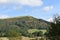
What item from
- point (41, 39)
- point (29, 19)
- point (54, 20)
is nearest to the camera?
point (41, 39)

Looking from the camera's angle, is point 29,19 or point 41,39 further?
point 29,19

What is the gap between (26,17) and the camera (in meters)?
72.9

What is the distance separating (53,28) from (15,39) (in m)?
14.5

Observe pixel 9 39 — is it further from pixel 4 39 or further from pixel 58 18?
pixel 58 18

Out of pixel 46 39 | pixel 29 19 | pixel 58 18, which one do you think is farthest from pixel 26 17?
pixel 46 39

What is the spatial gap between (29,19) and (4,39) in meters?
61.3

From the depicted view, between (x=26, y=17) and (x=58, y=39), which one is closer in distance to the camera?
(x=58, y=39)

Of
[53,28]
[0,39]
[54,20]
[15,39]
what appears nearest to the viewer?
[0,39]

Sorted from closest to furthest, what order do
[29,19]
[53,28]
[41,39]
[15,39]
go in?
1. [15,39]
2. [41,39]
3. [53,28]
4. [29,19]

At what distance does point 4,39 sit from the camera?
10961 mm

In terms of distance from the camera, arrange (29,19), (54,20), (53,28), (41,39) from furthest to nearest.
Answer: (29,19), (54,20), (53,28), (41,39)

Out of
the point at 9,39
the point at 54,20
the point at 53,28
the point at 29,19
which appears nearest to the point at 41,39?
the point at 9,39

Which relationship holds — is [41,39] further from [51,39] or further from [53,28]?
[53,28]

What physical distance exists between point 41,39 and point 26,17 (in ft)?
199
